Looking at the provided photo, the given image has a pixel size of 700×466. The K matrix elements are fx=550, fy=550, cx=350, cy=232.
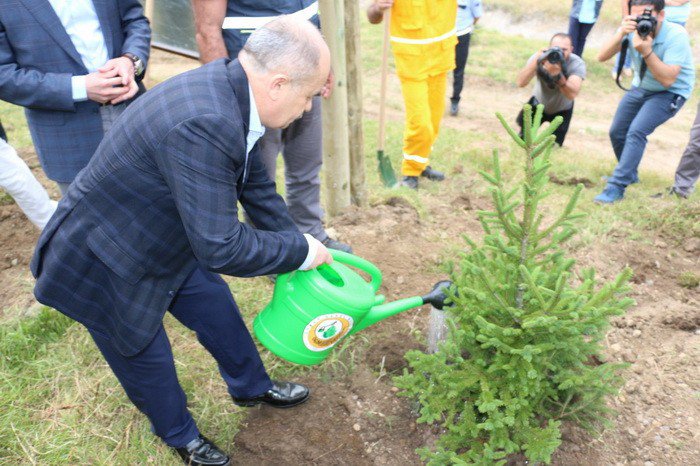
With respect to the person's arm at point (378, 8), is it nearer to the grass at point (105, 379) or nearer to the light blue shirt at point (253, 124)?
the grass at point (105, 379)

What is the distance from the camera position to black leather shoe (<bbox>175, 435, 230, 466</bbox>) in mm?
2174

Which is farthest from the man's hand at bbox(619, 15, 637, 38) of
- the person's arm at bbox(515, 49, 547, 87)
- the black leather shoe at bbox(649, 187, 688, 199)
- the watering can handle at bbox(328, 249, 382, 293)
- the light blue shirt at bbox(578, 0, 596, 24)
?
the watering can handle at bbox(328, 249, 382, 293)

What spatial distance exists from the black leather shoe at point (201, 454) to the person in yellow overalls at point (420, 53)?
9.42ft

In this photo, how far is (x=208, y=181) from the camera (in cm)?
148

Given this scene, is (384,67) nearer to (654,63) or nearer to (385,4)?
(385,4)

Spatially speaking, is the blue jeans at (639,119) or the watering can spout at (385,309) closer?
the watering can spout at (385,309)

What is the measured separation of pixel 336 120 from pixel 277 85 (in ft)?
6.31

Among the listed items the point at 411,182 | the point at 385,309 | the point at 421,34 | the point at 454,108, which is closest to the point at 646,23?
the point at 421,34

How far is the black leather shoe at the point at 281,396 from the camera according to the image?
7.89 feet

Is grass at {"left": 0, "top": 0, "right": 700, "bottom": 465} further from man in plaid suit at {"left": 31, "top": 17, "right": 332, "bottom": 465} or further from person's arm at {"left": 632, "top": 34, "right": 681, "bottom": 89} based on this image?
person's arm at {"left": 632, "top": 34, "right": 681, "bottom": 89}

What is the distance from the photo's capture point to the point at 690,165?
4.29m

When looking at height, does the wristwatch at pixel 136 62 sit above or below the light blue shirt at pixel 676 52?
above

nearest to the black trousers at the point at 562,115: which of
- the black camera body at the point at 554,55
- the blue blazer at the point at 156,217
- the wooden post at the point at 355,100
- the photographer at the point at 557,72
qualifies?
the photographer at the point at 557,72

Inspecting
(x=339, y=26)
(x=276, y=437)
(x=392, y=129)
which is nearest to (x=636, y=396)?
(x=276, y=437)
